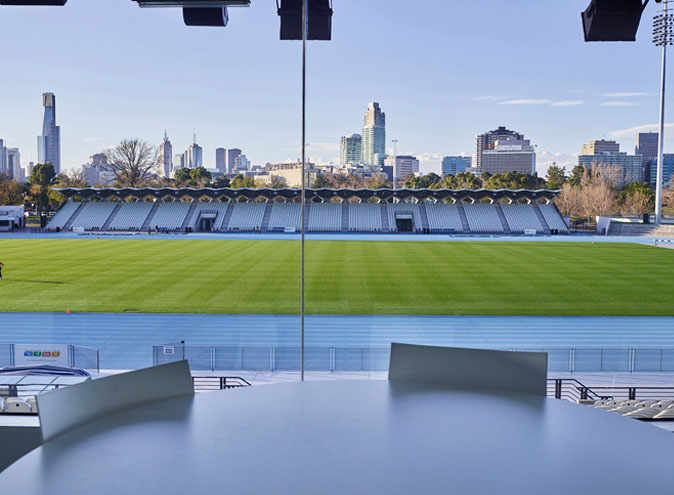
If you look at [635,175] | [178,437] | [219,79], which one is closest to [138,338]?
[219,79]

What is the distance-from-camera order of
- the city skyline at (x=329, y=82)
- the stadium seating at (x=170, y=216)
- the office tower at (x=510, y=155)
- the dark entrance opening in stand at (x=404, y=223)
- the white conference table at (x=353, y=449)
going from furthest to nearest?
1. the dark entrance opening in stand at (x=404, y=223)
2. the stadium seating at (x=170, y=216)
3. the office tower at (x=510, y=155)
4. the city skyline at (x=329, y=82)
5. the white conference table at (x=353, y=449)

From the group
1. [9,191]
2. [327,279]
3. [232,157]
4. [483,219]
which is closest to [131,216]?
[9,191]

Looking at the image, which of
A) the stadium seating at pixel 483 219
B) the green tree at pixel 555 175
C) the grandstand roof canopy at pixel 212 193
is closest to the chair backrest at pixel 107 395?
the grandstand roof canopy at pixel 212 193

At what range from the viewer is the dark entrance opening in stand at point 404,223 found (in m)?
9.74

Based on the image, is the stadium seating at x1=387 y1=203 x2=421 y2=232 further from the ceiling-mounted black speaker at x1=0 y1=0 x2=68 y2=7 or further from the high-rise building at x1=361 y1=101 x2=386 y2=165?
the ceiling-mounted black speaker at x1=0 y1=0 x2=68 y2=7

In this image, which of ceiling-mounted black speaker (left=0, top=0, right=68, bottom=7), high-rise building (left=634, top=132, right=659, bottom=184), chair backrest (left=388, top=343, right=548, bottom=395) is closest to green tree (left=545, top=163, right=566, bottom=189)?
high-rise building (left=634, top=132, right=659, bottom=184)

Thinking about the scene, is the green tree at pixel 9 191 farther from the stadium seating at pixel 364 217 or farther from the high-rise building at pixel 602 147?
the high-rise building at pixel 602 147

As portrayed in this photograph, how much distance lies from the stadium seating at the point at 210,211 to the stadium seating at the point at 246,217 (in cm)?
17

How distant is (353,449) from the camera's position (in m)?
1.41

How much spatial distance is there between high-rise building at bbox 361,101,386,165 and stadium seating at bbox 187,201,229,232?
2.10 m

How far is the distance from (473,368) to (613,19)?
3125 mm

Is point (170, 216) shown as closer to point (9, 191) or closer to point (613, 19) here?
point (9, 191)

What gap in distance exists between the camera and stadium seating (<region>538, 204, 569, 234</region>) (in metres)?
5.56

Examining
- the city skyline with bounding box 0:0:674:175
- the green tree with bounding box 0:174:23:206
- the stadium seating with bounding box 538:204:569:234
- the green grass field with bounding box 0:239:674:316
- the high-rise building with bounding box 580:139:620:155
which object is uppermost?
the city skyline with bounding box 0:0:674:175
